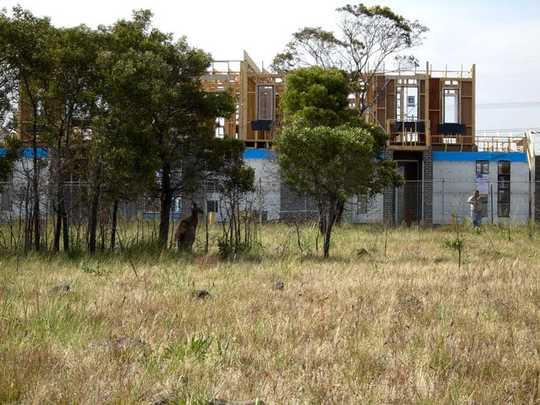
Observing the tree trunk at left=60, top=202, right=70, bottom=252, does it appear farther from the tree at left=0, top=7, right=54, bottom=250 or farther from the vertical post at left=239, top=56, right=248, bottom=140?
the vertical post at left=239, top=56, right=248, bottom=140

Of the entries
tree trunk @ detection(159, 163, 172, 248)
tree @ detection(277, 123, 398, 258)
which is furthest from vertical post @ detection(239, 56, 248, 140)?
tree @ detection(277, 123, 398, 258)

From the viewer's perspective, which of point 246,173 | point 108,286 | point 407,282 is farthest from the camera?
point 246,173

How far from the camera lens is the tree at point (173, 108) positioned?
49.1 feet

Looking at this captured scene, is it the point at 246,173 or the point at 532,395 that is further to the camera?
the point at 246,173

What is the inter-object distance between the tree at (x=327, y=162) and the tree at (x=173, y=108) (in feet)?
5.90

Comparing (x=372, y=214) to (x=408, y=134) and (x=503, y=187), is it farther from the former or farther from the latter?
(x=503, y=187)

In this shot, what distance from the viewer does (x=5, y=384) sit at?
399 cm

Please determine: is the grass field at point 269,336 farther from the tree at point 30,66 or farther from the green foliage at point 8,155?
the green foliage at point 8,155

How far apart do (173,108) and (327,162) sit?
11.7ft

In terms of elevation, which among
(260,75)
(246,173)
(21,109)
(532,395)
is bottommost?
(532,395)

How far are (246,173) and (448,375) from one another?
11.9 m

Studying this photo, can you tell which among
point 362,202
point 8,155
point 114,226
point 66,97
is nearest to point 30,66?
point 66,97

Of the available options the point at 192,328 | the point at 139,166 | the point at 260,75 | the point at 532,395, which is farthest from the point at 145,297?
the point at 260,75

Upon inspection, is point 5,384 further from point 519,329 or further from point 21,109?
point 21,109
